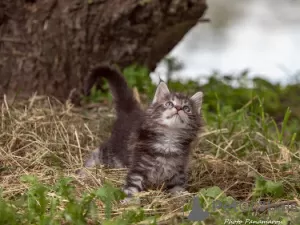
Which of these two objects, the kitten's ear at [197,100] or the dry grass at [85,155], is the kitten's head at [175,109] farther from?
the dry grass at [85,155]

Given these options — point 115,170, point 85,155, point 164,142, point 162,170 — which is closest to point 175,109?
point 164,142

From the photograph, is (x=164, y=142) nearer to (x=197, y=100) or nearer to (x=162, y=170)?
(x=162, y=170)

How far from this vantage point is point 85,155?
562 cm

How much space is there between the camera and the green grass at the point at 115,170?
154 inches

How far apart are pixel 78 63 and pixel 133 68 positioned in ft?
2.10

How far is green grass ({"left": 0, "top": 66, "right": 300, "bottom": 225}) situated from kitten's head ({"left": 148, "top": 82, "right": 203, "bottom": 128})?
0.50 m

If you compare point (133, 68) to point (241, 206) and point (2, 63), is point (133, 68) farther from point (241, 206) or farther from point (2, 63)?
point (241, 206)

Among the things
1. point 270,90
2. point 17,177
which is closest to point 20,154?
point 17,177

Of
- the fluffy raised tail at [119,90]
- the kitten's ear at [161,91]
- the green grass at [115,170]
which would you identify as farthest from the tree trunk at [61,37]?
the kitten's ear at [161,91]

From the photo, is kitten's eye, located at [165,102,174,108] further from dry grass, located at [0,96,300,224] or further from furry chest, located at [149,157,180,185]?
dry grass, located at [0,96,300,224]

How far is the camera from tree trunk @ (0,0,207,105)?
6672 millimetres

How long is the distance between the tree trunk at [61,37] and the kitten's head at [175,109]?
6.10ft

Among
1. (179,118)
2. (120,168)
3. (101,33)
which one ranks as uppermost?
(101,33)

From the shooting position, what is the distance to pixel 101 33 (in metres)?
6.95
